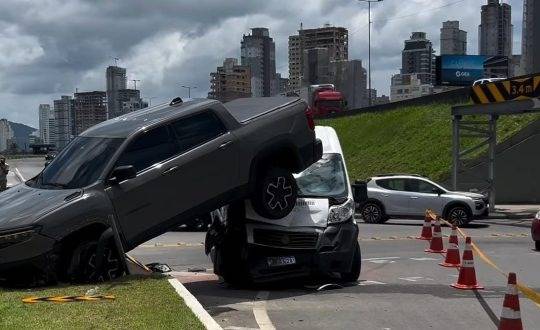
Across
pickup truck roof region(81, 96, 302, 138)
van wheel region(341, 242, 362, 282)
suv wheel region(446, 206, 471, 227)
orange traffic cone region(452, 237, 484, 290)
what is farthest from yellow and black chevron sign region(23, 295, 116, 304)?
suv wheel region(446, 206, 471, 227)

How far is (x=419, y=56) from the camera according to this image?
137m

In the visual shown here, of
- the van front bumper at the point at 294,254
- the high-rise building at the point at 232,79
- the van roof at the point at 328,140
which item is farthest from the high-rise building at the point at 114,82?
the van front bumper at the point at 294,254

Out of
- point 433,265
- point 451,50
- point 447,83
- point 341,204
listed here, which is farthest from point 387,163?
point 451,50

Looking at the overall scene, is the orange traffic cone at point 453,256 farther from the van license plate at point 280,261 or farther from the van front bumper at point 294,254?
the van license plate at point 280,261

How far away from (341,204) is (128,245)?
3083 millimetres

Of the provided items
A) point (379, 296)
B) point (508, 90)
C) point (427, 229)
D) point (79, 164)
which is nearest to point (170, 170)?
point (79, 164)

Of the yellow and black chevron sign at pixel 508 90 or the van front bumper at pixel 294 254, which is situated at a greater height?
the yellow and black chevron sign at pixel 508 90

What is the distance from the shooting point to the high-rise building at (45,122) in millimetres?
149725

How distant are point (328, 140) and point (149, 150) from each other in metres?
3.45

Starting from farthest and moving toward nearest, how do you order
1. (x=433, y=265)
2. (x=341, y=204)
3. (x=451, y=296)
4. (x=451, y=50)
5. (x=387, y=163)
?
1. (x=451, y=50)
2. (x=387, y=163)
3. (x=433, y=265)
4. (x=341, y=204)
5. (x=451, y=296)

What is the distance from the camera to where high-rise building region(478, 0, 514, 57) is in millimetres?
110938

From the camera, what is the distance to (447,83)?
70.6 m

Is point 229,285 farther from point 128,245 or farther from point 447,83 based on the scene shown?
point 447,83

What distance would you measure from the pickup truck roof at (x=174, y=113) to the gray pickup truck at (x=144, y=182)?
0.02 meters
